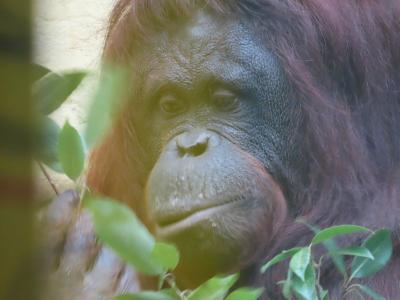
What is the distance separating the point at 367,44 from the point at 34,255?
1.65 metres

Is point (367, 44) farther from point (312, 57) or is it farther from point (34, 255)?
point (34, 255)

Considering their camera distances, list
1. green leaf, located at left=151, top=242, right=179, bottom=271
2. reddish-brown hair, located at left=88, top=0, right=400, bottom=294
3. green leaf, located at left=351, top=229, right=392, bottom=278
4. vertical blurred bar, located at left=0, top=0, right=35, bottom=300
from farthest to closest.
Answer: reddish-brown hair, located at left=88, top=0, right=400, bottom=294 → green leaf, located at left=351, top=229, right=392, bottom=278 → green leaf, located at left=151, top=242, right=179, bottom=271 → vertical blurred bar, located at left=0, top=0, right=35, bottom=300

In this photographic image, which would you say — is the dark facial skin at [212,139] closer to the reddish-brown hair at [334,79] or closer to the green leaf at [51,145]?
the reddish-brown hair at [334,79]

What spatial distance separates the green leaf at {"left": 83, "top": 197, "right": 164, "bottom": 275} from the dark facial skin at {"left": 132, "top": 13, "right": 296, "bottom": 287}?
1.01 meters

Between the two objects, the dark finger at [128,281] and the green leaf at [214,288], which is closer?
the green leaf at [214,288]

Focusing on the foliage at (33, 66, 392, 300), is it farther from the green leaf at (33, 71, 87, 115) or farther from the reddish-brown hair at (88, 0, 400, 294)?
the reddish-brown hair at (88, 0, 400, 294)

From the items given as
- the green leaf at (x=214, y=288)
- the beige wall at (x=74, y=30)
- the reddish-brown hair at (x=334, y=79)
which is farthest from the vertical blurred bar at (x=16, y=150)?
the beige wall at (x=74, y=30)

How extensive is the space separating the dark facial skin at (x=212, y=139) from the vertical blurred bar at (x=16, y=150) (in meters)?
1.27

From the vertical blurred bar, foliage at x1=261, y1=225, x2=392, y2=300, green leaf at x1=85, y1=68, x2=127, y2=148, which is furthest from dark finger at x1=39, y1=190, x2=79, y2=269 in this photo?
the vertical blurred bar

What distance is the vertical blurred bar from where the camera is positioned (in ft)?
1.21

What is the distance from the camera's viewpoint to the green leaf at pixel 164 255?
0.64 meters

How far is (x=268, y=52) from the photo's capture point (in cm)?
195

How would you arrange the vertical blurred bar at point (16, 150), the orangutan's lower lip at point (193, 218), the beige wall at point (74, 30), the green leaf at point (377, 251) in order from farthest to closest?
the beige wall at point (74, 30) < the orangutan's lower lip at point (193, 218) < the green leaf at point (377, 251) < the vertical blurred bar at point (16, 150)

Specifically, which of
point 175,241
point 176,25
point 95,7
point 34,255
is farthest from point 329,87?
point 34,255
